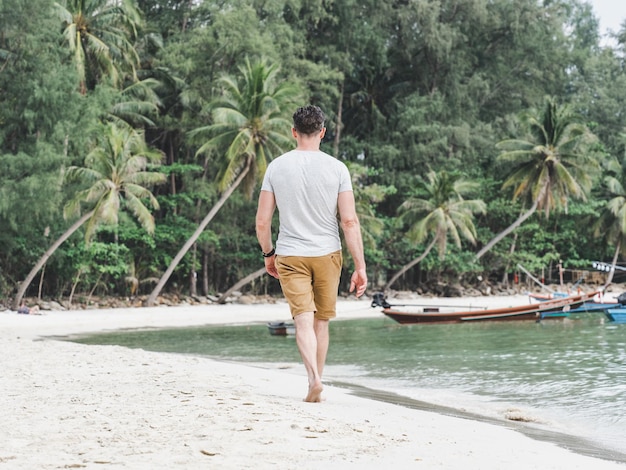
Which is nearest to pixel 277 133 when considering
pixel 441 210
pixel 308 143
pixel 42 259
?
pixel 42 259

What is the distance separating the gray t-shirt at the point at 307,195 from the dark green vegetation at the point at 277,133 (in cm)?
2054

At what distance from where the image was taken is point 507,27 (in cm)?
4309

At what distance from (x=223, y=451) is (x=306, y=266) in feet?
6.00

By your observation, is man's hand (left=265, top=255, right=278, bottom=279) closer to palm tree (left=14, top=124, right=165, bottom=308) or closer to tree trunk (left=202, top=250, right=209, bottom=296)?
palm tree (left=14, top=124, right=165, bottom=308)

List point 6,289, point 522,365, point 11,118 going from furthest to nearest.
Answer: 1. point 6,289
2. point 11,118
3. point 522,365

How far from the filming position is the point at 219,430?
428 cm

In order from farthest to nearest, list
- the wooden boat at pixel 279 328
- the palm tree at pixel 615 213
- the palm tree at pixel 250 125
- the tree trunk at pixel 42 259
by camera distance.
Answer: the palm tree at pixel 615 213
the palm tree at pixel 250 125
the tree trunk at pixel 42 259
the wooden boat at pixel 279 328

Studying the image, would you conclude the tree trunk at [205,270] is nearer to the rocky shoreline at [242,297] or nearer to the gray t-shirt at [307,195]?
the rocky shoreline at [242,297]

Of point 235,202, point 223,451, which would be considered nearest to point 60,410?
point 223,451

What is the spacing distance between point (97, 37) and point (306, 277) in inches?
1096

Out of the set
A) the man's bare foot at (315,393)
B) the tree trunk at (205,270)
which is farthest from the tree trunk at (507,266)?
the man's bare foot at (315,393)

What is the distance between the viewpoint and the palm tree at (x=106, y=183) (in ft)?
84.9

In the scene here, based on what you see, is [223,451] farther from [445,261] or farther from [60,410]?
[445,261]

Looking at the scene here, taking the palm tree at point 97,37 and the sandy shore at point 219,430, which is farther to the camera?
the palm tree at point 97,37
